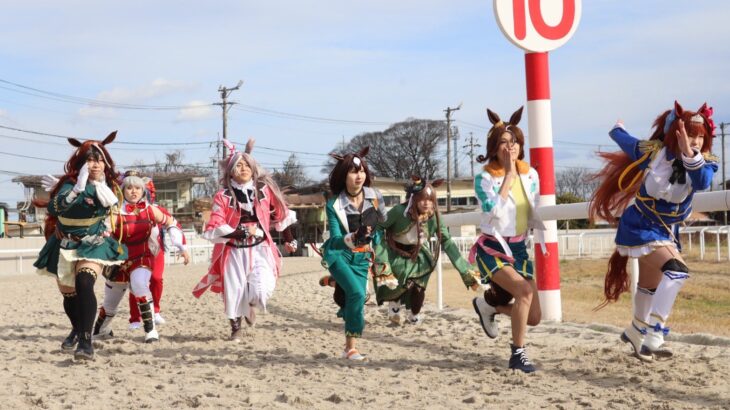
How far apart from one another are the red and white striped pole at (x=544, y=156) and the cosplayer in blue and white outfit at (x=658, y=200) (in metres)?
2.09

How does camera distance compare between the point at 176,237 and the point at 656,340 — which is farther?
the point at 176,237

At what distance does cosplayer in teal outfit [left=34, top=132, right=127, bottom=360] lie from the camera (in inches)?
254

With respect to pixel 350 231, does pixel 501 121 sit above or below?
above

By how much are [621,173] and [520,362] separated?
1422 millimetres

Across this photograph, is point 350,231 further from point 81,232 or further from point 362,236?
point 81,232

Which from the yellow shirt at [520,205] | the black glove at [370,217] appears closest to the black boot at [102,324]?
the black glove at [370,217]

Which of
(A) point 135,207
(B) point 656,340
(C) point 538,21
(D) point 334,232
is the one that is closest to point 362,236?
(D) point 334,232

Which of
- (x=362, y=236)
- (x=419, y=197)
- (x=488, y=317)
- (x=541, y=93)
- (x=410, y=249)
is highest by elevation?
(x=541, y=93)

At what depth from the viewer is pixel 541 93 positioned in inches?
313

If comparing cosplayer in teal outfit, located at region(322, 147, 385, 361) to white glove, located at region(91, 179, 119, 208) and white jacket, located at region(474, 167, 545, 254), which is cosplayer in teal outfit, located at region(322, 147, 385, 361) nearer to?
white jacket, located at region(474, 167, 545, 254)

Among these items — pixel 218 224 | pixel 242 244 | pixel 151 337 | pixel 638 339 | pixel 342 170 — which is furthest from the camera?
pixel 242 244

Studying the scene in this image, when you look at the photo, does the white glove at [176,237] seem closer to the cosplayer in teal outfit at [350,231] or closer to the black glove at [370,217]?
the cosplayer in teal outfit at [350,231]

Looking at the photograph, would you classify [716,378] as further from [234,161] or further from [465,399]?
[234,161]

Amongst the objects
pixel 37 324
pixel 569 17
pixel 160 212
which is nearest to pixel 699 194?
pixel 569 17
